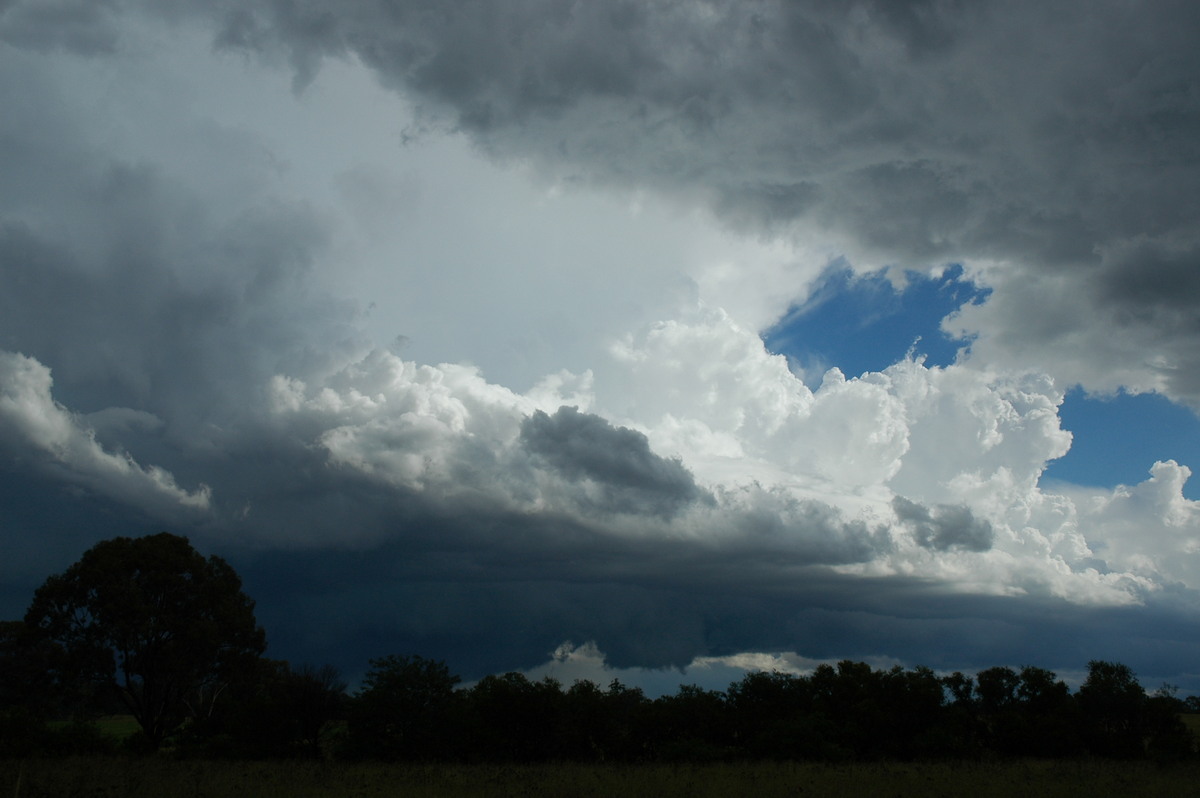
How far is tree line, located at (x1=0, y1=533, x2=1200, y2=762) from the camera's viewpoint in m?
37.7

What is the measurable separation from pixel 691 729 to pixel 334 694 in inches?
754

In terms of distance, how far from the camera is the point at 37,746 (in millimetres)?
32469

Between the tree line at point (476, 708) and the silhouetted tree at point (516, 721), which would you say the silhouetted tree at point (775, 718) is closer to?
the tree line at point (476, 708)

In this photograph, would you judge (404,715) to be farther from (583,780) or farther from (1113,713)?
(1113,713)

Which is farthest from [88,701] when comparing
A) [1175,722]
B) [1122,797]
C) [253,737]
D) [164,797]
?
[1175,722]

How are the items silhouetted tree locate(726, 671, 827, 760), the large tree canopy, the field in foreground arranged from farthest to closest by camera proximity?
the large tree canopy < silhouetted tree locate(726, 671, 827, 760) < the field in foreground

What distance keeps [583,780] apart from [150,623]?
1214 inches

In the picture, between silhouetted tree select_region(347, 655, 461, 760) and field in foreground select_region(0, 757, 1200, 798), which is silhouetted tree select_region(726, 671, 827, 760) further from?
silhouetted tree select_region(347, 655, 461, 760)

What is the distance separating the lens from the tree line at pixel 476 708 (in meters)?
37.7

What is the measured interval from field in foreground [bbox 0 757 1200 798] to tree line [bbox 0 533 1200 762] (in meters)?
6.26

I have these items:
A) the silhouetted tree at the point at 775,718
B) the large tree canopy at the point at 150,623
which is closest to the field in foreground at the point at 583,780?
the silhouetted tree at the point at 775,718

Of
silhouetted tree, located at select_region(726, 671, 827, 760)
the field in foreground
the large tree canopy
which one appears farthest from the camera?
the large tree canopy

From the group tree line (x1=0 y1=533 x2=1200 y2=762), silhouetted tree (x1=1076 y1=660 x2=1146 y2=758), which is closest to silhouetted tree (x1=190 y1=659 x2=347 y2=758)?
tree line (x1=0 y1=533 x2=1200 y2=762)

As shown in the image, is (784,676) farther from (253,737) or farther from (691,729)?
(253,737)
